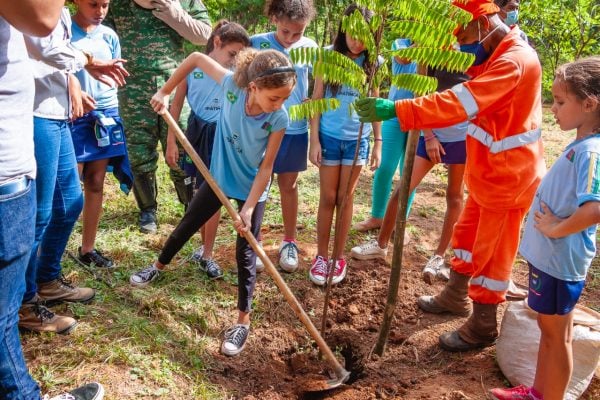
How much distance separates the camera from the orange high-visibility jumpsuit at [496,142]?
8.25ft

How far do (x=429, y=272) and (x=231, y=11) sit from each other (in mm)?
6813

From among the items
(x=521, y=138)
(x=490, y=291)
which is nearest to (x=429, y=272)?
(x=490, y=291)

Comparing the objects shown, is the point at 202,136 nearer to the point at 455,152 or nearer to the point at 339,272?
the point at 339,272

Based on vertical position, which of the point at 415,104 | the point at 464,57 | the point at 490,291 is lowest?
the point at 490,291

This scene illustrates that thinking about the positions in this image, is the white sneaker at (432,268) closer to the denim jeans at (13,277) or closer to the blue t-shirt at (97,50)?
the blue t-shirt at (97,50)

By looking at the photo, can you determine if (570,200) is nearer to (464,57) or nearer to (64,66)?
(464,57)

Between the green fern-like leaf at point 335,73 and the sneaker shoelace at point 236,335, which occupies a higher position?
the green fern-like leaf at point 335,73

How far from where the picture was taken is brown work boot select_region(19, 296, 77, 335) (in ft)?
8.91

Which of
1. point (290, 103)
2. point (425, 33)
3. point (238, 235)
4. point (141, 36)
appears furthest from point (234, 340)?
point (141, 36)

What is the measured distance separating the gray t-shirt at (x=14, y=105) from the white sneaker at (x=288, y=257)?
2.46m

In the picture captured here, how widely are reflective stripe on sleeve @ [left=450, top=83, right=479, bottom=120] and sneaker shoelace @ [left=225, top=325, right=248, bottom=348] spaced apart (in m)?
1.86

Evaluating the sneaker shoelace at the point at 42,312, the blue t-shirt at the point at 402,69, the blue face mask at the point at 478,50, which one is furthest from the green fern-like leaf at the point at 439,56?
the sneaker shoelace at the point at 42,312

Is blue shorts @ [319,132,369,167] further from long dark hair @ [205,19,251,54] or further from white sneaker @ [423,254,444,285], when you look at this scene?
white sneaker @ [423,254,444,285]

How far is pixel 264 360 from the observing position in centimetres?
316
